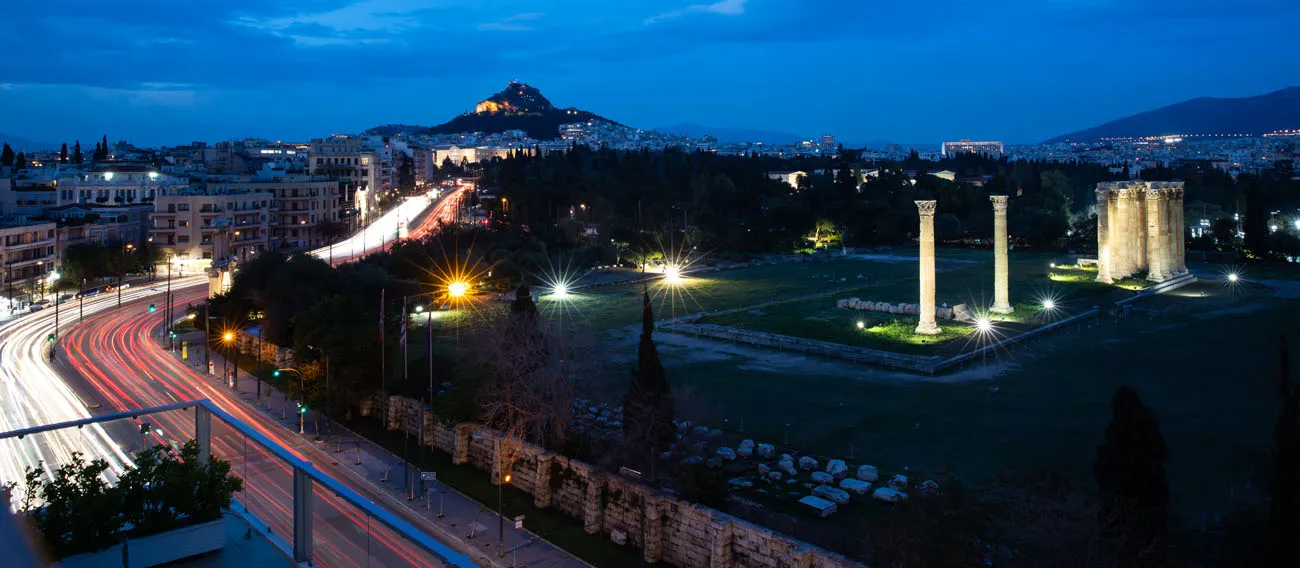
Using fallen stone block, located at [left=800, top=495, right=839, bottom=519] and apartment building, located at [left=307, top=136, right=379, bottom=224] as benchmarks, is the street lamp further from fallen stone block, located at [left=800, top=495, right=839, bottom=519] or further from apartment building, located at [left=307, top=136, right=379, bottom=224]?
apartment building, located at [left=307, top=136, right=379, bottom=224]

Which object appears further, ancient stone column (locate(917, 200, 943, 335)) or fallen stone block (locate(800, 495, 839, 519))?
ancient stone column (locate(917, 200, 943, 335))

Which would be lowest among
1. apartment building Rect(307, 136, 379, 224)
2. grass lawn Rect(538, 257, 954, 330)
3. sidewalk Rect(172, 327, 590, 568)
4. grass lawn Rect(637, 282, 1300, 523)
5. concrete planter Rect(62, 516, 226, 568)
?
sidewalk Rect(172, 327, 590, 568)

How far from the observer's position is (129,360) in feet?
113

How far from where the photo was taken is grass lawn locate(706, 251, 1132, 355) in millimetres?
36344

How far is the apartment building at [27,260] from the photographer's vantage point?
49.0 meters

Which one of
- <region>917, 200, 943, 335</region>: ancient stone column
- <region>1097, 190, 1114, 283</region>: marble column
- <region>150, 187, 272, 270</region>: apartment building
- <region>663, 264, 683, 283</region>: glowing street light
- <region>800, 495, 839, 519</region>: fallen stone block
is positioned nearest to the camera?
<region>800, 495, 839, 519</region>: fallen stone block

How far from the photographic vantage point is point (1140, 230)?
53.1 meters

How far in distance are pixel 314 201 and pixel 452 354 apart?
46004 millimetres

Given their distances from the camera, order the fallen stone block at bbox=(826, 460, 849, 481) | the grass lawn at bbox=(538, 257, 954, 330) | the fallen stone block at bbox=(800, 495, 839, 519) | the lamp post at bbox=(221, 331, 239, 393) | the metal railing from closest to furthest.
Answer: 1. the metal railing
2. the fallen stone block at bbox=(800, 495, 839, 519)
3. the fallen stone block at bbox=(826, 460, 849, 481)
4. the lamp post at bbox=(221, 331, 239, 393)
5. the grass lawn at bbox=(538, 257, 954, 330)

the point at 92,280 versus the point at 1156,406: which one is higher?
the point at 92,280

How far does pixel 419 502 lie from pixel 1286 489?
16.5 meters

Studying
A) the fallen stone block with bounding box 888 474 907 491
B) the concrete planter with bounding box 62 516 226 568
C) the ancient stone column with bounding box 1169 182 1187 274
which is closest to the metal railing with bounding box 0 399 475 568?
the concrete planter with bounding box 62 516 226 568

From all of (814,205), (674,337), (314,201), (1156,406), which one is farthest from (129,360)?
(814,205)

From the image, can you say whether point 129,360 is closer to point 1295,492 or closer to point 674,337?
point 674,337
